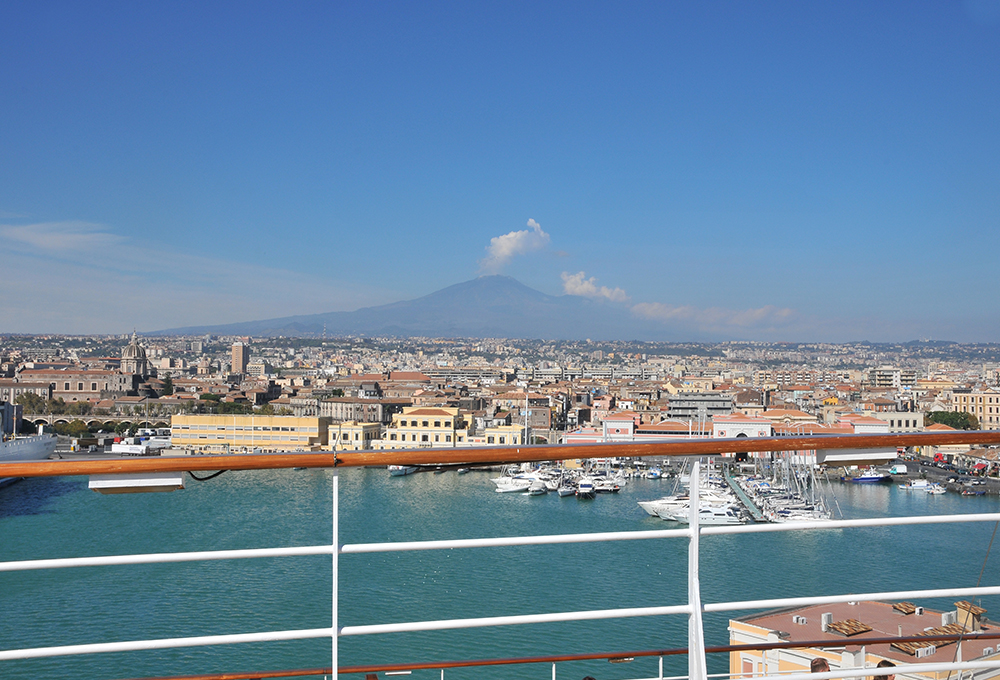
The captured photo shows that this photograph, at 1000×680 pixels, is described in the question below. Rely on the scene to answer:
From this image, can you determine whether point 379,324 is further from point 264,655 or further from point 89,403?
point 264,655

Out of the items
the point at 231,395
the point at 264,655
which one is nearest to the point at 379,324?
the point at 231,395

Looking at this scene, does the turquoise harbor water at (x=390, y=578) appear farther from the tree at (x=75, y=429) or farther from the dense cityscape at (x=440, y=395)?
the tree at (x=75, y=429)

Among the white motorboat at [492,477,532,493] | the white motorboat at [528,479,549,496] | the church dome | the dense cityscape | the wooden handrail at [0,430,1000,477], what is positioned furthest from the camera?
the church dome

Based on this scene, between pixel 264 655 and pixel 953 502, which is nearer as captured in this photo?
pixel 264 655

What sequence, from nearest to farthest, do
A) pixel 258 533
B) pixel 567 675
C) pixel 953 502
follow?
pixel 567 675, pixel 258 533, pixel 953 502

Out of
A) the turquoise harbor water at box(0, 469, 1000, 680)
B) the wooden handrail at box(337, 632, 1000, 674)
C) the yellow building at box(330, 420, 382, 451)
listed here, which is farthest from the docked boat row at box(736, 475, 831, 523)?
the wooden handrail at box(337, 632, 1000, 674)

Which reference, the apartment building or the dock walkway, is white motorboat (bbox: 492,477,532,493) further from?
the apartment building
